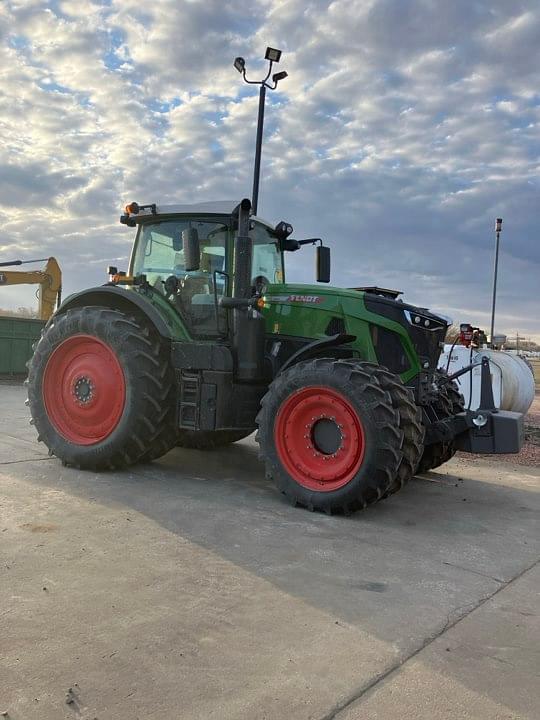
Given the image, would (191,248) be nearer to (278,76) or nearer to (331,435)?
(331,435)

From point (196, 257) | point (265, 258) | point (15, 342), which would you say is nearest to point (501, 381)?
point (265, 258)

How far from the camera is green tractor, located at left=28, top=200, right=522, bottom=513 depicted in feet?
15.7

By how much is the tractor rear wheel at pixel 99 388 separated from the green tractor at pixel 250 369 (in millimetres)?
13

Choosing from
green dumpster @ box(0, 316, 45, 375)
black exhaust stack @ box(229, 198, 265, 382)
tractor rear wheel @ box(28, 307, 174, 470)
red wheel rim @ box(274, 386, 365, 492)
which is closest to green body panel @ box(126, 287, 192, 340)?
tractor rear wheel @ box(28, 307, 174, 470)

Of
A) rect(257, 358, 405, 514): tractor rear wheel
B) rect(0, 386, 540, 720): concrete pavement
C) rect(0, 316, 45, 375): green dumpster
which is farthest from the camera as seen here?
rect(0, 316, 45, 375): green dumpster

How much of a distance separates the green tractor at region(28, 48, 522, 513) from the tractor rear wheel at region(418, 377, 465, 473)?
21mm

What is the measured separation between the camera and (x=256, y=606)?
3109mm

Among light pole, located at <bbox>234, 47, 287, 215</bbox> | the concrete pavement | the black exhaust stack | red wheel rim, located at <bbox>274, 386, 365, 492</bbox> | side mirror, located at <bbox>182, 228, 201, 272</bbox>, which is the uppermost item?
light pole, located at <bbox>234, 47, 287, 215</bbox>

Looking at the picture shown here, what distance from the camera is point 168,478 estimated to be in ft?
19.2

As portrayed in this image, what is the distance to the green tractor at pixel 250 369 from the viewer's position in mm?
4793

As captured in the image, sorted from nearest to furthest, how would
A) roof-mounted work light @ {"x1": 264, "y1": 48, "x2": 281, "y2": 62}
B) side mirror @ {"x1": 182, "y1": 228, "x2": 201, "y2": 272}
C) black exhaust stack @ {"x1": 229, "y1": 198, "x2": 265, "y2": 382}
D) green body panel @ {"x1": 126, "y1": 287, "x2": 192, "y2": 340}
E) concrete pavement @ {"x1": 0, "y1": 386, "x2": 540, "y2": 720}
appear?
concrete pavement @ {"x1": 0, "y1": 386, "x2": 540, "y2": 720}
side mirror @ {"x1": 182, "y1": 228, "x2": 201, "y2": 272}
black exhaust stack @ {"x1": 229, "y1": 198, "x2": 265, "y2": 382}
green body panel @ {"x1": 126, "y1": 287, "x2": 192, "y2": 340}
roof-mounted work light @ {"x1": 264, "y1": 48, "x2": 281, "y2": 62}

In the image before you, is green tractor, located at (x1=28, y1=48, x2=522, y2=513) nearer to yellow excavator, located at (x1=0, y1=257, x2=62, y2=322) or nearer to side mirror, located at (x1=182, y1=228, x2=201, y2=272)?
side mirror, located at (x1=182, y1=228, x2=201, y2=272)

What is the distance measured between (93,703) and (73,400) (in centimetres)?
424

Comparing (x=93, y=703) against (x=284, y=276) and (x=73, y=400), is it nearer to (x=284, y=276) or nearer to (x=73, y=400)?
(x=73, y=400)
